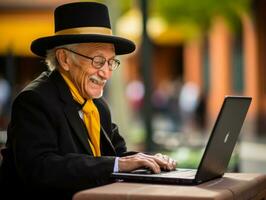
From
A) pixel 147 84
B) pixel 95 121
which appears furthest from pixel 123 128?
pixel 95 121

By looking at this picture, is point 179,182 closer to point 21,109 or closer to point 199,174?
point 199,174

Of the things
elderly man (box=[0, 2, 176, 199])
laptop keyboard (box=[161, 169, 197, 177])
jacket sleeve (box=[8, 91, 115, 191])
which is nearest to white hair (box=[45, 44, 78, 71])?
elderly man (box=[0, 2, 176, 199])

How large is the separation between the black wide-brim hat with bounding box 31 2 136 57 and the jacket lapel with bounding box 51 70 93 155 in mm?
200

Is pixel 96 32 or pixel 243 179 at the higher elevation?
pixel 96 32

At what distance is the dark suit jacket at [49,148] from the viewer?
3889mm

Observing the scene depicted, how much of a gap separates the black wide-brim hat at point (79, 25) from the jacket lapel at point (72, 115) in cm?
20

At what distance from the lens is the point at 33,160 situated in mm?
3885

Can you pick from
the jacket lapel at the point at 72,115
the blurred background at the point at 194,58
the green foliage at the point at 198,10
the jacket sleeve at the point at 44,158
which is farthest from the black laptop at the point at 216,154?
the green foliage at the point at 198,10

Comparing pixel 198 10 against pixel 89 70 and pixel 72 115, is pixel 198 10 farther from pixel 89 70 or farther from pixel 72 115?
pixel 72 115

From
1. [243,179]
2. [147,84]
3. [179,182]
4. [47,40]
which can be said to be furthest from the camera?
[147,84]

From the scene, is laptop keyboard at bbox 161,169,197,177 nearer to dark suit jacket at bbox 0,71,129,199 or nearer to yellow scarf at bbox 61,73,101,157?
dark suit jacket at bbox 0,71,129,199

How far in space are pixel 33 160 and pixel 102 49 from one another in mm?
729

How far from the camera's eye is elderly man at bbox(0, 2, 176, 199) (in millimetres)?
3912

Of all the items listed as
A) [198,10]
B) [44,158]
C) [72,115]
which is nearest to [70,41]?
[72,115]
